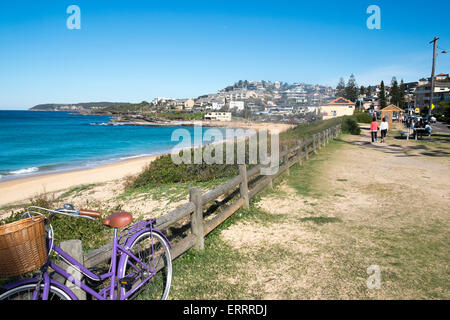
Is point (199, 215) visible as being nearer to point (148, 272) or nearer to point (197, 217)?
point (197, 217)

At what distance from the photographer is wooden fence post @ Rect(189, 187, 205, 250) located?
4598 millimetres

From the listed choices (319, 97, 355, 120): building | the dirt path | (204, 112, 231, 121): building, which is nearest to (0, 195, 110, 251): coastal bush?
the dirt path

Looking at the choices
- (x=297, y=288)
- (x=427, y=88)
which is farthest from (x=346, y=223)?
(x=427, y=88)

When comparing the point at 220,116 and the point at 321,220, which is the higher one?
the point at 220,116

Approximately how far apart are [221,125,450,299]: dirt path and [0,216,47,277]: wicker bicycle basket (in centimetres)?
240

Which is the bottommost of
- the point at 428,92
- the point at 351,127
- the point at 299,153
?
the point at 299,153

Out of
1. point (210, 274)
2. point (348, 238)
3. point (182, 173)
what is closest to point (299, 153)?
point (182, 173)

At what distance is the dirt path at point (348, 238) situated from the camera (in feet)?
12.5

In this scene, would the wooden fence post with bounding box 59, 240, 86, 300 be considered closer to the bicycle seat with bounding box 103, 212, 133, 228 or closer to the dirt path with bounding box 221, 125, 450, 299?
the bicycle seat with bounding box 103, 212, 133, 228

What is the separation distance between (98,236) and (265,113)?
79508 millimetres

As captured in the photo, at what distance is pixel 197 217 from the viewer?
15.3ft

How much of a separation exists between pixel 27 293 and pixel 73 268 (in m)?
0.42

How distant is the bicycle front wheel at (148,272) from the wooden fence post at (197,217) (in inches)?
30.6

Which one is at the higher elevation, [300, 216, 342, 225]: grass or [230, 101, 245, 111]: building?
[230, 101, 245, 111]: building
